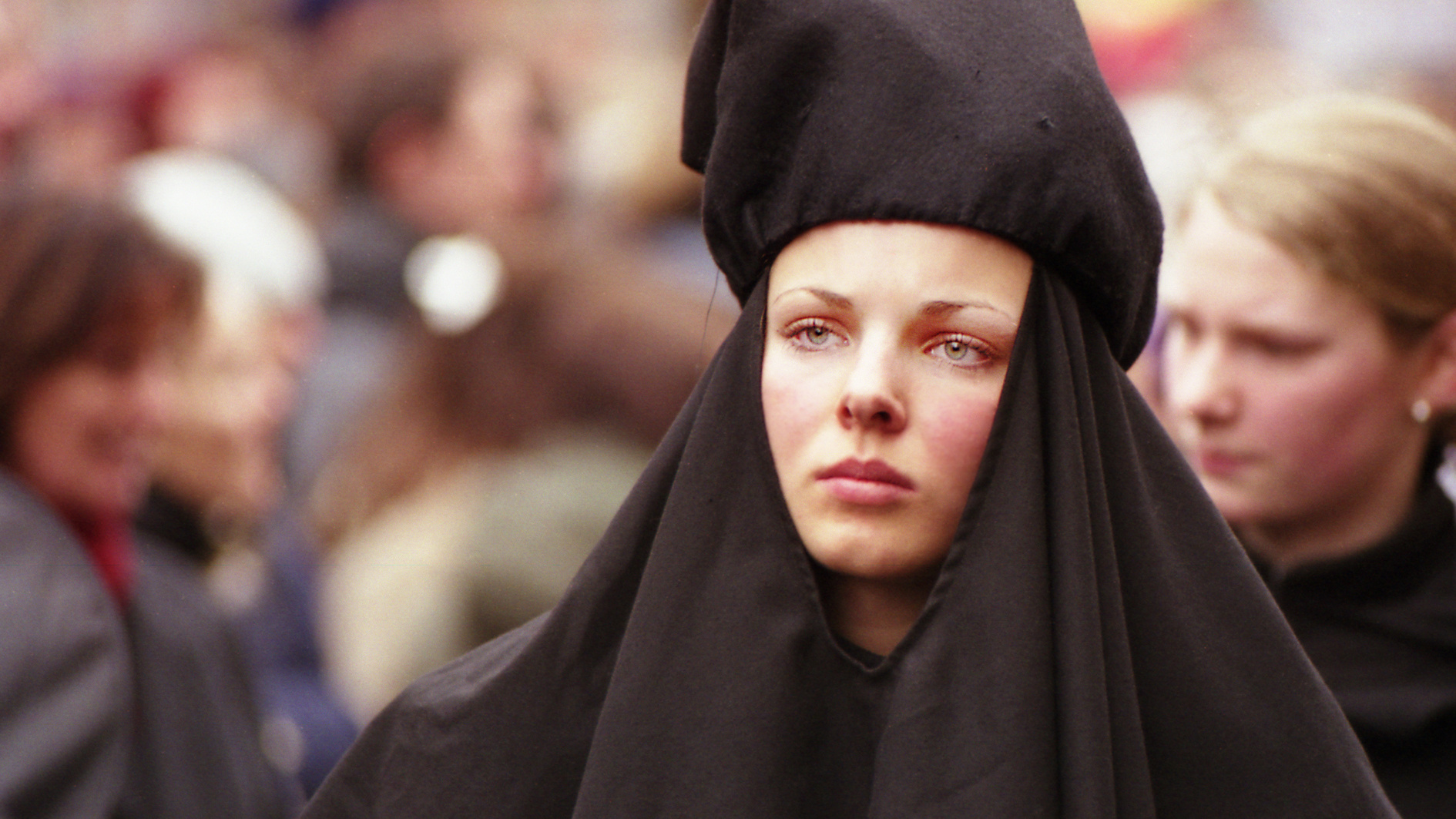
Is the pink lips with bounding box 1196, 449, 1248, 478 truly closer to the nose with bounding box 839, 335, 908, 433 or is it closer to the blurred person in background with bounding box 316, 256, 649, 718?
A: the nose with bounding box 839, 335, 908, 433

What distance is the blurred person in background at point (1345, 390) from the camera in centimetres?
232

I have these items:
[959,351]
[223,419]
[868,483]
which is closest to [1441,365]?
[959,351]

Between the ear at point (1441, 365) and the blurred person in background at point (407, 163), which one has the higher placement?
the blurred person in background at point (407, 163)

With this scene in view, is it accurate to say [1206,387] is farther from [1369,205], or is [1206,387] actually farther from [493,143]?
[493,143]

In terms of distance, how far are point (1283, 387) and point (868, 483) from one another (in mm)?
926

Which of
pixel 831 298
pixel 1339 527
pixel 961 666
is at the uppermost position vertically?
pixel 831 298

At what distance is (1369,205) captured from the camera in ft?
7.65

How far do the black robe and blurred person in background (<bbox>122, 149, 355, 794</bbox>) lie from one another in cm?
195

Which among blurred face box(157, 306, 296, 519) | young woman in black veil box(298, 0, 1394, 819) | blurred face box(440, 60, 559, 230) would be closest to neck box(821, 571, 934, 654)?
young woman in black veil box(298, 0, 1394, 819)

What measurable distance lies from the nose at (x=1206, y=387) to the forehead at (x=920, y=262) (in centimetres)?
76

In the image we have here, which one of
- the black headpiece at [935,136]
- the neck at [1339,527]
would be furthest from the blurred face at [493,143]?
the black headpiece at [935,136]

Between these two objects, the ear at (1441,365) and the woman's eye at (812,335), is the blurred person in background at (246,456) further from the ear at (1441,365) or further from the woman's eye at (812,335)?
the ear at (1441,365)

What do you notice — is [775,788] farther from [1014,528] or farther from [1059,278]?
[1059,278]

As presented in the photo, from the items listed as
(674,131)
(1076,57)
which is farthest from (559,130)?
(1076,57)
